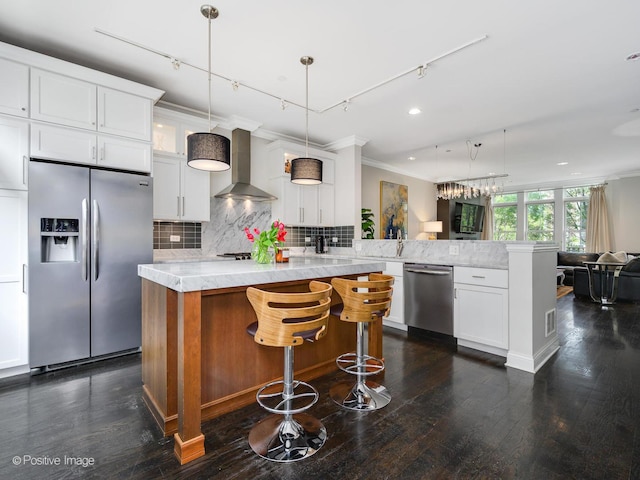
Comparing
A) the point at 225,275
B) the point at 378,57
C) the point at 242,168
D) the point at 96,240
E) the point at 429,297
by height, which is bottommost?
the point at 429,297

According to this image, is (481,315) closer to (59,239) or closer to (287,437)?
(287,437)

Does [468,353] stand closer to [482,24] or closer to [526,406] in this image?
[526,406]

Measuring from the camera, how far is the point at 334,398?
7.61 ft

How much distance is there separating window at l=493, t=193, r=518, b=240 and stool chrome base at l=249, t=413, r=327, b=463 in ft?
33.2

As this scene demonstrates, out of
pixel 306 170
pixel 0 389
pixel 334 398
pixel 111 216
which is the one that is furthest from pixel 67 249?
pixel 334 398

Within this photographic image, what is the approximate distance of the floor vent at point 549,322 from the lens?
320 cm

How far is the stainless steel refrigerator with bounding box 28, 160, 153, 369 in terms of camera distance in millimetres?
2680

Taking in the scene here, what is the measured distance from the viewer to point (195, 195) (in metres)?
3.94

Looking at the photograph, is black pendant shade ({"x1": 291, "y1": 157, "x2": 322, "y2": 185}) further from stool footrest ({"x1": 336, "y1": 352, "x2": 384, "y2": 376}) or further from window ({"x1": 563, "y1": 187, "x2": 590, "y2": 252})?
window ({"x1": 563, "y1": 187, "x2": 590, "y2": 252})

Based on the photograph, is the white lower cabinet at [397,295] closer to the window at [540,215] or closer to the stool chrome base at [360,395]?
the stool chrome base at [360,395]

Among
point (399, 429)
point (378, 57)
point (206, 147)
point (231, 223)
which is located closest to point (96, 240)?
point (206, 147)

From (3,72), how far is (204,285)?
2681 millimetres

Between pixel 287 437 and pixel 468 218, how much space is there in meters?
9.39

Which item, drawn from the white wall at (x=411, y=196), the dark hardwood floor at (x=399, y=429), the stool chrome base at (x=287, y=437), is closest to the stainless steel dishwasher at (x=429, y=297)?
the dark hardwood floor at (x=399, y=429)
